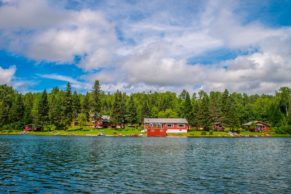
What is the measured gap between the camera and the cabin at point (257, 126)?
464 ft

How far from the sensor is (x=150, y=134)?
377 ft

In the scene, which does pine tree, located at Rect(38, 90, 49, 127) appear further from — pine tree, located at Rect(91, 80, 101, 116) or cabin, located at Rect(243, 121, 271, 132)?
cabin, located at Rect(243, 121, 271, 132)

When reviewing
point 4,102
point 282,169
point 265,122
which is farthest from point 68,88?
point 282,169

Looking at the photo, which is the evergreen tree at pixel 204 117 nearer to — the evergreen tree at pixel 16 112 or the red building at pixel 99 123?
the red building at pixel 99 123

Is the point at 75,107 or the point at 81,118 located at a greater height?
the point at 75,107

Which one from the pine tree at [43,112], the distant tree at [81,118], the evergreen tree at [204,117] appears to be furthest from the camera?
the distant tree at [81,118]

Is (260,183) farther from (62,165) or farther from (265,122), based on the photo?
(265,122)

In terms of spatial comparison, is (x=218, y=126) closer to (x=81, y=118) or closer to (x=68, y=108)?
(x=81, y=118)

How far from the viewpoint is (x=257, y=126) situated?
→ 5640 inches

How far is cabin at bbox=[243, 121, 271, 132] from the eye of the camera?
14138 centimetres

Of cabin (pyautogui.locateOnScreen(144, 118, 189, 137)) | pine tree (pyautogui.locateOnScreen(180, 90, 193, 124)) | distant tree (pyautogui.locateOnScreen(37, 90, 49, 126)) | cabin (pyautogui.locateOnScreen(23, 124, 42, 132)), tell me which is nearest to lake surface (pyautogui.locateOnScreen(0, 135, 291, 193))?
distant tree (pyautogui.locateOnScreen(37, 90, 49, 126))

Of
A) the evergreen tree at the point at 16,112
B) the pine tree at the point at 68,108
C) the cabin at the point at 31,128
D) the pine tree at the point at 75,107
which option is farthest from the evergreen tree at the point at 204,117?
the evergreen tree at the point at 16,112

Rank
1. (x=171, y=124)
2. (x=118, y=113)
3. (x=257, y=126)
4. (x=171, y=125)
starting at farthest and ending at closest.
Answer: (x=257, y=126) < (x=171, y=124) < (x=171, y=125) < (x=118, y=113)

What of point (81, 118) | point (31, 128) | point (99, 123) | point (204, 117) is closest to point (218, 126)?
point (204, 117)
